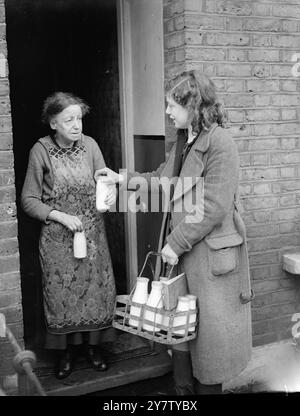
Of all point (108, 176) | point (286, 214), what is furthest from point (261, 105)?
point (108, 176)

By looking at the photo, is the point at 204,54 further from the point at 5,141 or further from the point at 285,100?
the point at 5,141

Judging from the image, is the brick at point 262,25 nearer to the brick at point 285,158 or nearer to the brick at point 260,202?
the brick at point 285,158

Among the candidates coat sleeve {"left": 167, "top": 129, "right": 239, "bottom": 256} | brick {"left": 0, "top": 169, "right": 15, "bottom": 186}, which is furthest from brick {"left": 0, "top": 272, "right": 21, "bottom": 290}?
coat sleeve {"left": 167, "top": 129, "right": 239, "bottom": 256}

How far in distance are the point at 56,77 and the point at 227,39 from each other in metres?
2.26

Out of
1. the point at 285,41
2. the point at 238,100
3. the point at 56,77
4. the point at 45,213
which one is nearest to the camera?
the point at 45,213

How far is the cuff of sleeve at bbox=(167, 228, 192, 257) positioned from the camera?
313 centimetres

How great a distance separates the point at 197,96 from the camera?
122 inches

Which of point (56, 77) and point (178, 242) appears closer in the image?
point (178, 242)

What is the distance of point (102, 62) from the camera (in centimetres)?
479

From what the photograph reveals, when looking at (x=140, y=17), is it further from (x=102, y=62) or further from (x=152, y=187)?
(x=152, y=187)

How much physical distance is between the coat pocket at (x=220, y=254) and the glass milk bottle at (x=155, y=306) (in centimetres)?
30

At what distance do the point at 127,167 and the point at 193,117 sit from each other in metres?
1.55

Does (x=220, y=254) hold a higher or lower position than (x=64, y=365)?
higher

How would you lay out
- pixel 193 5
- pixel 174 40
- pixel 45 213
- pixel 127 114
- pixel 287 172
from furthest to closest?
pixel 127 114, pixel 287 172, pixel 174 40, pixel 193 5, pixel 45 213
